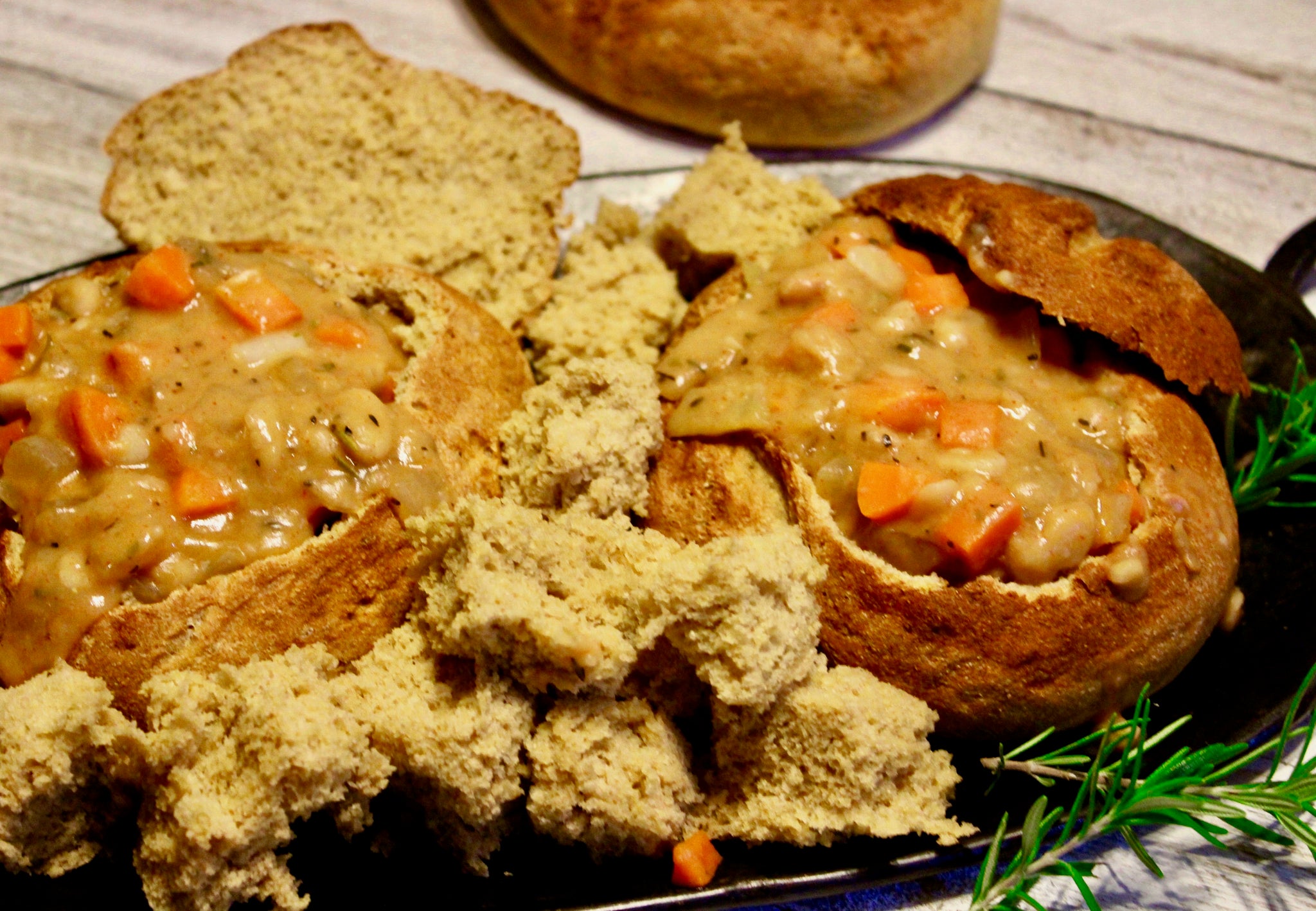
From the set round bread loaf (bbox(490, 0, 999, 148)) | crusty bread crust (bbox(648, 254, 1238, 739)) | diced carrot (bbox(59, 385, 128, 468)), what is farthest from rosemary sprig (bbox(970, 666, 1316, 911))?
round bread loaf (bbox(490, 0, 999, 148))

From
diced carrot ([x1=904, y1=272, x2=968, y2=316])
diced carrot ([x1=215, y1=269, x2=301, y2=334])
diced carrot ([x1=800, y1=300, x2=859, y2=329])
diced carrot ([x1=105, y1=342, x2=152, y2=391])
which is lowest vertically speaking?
diced carrot ([x1=105, y1=342, x2=152, y2=391])

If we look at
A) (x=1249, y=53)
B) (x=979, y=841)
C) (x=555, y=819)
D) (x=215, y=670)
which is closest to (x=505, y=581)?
(x=555, y=819)

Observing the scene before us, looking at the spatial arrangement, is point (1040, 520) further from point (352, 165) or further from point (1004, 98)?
point (1004, 98)

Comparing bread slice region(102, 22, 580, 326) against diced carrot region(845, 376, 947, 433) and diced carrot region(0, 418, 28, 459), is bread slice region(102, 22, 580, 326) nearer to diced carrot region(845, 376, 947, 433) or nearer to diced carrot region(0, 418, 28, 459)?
diced carrot region(0, 418, 28, 459)

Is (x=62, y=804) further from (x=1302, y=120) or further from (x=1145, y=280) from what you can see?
(x=1302, y=120)

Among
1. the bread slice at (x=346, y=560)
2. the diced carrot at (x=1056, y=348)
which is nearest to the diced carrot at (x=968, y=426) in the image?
the diced carrot at (x=1056, y=348)

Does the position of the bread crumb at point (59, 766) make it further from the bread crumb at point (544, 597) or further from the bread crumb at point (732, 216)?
the bread crumb at point (732, 216)
